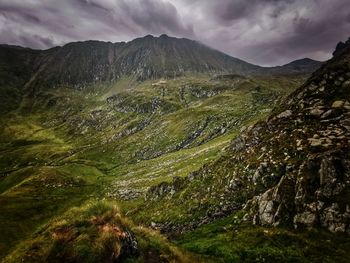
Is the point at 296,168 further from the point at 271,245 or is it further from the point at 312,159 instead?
the point at 271,245

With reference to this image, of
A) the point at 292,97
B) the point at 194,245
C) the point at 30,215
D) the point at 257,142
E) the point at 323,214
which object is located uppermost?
the point at 292,97

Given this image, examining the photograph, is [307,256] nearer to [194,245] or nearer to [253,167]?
[194,245]

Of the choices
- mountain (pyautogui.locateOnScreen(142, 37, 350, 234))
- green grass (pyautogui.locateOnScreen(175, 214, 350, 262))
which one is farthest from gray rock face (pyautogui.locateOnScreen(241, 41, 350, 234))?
green grass (pyautogui.locateOnScreen(175, 214, 350, 262))

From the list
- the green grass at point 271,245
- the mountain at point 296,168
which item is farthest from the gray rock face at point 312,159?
the green grass at point 271,245

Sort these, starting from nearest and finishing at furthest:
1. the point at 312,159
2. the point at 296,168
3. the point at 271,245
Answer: the point at 271,245 → the point at 312,159 → the point at 296,168

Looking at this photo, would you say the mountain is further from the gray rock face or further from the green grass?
the green grass

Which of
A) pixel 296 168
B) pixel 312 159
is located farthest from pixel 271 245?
pixel 312 159

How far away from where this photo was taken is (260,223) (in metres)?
39.8

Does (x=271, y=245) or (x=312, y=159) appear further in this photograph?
(x=312, y=159)

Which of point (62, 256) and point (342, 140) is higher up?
point (342, 140)

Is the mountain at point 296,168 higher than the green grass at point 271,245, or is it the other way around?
the mountain at point 296,168

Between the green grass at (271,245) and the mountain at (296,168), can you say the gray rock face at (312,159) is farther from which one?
the green grass at (271,245)

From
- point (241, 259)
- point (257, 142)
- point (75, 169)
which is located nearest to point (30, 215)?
point (75, 169)

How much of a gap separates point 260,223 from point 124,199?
71.9 m
